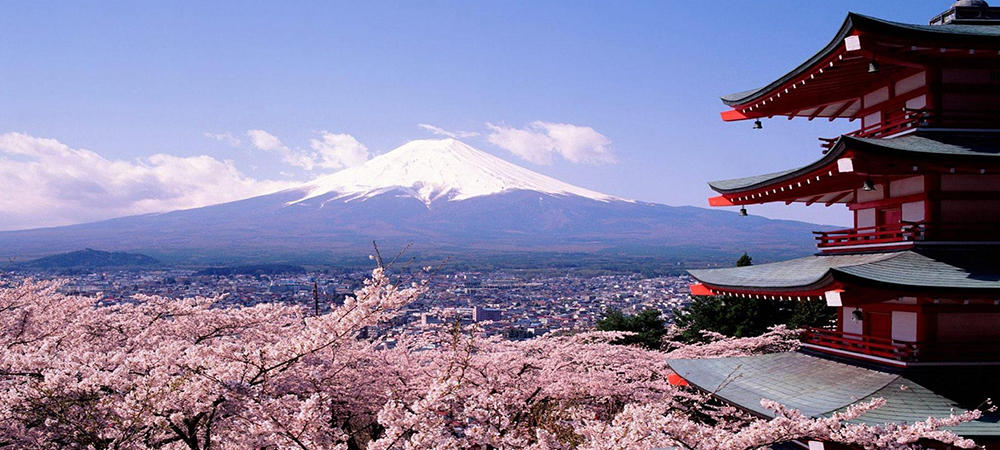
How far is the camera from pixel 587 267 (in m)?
90.4

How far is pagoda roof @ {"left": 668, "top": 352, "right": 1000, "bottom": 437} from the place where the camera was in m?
6.27

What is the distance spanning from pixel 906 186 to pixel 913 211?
11.7 inches

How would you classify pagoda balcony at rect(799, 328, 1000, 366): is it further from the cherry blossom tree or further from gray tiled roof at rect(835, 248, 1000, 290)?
the cherry blossom tree

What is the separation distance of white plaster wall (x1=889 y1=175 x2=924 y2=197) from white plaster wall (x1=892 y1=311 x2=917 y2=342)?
1.33 metres

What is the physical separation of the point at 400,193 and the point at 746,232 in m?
86.4

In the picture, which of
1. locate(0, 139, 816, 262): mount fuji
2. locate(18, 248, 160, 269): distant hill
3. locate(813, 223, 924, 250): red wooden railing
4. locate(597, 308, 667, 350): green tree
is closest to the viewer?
locate(813, 223, 924, 250): red wooden railing

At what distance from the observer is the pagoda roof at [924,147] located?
6.64m

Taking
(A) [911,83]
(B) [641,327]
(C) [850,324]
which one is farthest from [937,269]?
(B) [641,327]

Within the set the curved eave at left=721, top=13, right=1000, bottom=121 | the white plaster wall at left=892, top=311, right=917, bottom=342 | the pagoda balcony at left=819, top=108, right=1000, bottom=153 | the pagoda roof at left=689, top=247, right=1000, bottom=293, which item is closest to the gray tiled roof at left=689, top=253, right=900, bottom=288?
the pagoda roof at left=689, top=247, right=1000, bottom=293

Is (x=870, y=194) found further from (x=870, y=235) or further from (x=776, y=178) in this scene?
(x=776, y=178)

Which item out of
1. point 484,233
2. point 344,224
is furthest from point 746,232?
point 344,224

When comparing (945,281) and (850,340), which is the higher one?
(945,281)

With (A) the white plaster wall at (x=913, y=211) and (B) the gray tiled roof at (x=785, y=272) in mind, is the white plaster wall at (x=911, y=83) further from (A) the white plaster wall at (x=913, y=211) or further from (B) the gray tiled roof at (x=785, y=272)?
(B) the gray tiled roof at (x=785, y=272)

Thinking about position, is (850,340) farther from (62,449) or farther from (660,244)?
(660,244)
